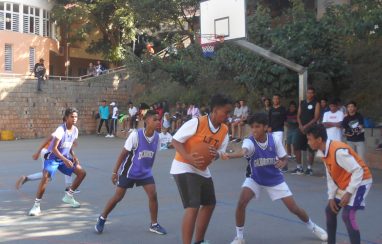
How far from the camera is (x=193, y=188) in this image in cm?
592

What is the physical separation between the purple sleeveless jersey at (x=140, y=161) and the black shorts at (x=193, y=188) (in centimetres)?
132

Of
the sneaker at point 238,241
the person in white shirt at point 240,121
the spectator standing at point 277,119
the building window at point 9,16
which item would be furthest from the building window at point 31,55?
the sneaker at point 238,241

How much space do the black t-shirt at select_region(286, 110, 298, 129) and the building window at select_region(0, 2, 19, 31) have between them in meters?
27.5

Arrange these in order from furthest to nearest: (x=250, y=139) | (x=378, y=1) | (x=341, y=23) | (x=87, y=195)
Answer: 1. (x=341, y=23)
2. (x=378, y=1)
3. (x=87, y=195)
4. (x=250, y=139)

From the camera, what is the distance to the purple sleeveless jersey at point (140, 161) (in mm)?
7215

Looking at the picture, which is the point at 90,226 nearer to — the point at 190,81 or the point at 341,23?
the point at 341,23

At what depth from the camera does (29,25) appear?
124 ft

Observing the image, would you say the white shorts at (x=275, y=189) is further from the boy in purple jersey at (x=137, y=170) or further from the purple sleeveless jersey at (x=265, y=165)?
the boy in purple jersey at (x=137, y=170)

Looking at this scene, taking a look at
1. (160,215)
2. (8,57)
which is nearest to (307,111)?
(160,215)

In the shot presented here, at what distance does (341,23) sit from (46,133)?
18512mm

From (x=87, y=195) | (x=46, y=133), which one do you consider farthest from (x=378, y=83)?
(x=46, y=133)

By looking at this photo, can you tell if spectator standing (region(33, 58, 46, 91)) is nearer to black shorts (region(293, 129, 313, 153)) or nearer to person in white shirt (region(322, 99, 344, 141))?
black shorts (region(293, 129, 313, 153))

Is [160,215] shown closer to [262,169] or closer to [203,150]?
[262,169]

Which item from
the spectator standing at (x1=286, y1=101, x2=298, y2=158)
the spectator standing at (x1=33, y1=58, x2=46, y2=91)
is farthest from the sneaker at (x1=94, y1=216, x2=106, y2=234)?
the spectator standing at (x1=33, y1=58, x2=46, y2=91)
